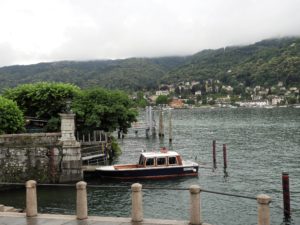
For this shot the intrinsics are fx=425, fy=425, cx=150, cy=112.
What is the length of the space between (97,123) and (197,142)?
98.5 feet

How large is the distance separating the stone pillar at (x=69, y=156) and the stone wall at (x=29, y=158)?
36 centimetres

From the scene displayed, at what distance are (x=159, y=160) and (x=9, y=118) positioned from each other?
43.3 feet

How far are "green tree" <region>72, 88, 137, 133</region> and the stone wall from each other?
33.3 feet

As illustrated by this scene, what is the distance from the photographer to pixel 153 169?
36.9 meters

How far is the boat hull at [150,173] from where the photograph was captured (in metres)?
36.1

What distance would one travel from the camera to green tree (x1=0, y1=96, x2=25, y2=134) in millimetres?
33750

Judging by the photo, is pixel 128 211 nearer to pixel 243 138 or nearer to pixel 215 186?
pixel 215 186

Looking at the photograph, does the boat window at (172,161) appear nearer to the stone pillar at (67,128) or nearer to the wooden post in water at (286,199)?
the stone pillar at (67,128)

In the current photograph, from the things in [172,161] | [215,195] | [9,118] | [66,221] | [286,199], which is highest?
[9,118]

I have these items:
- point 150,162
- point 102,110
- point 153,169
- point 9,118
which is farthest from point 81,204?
point 102,110

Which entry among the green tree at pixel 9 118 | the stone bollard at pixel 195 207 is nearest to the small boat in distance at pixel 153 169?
the green tree at pixel 9 118

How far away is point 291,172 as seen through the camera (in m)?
38.6

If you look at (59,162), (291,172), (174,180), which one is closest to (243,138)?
(291,172)

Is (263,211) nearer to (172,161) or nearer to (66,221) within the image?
(66,221)
